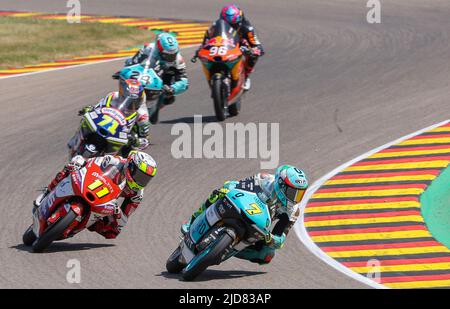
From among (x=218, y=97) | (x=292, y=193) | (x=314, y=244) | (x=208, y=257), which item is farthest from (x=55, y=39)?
(x=208, y=257)

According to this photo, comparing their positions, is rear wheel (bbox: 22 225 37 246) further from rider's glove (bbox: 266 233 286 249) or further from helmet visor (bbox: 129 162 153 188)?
rider's glove (bbox: 266 233 286 249)

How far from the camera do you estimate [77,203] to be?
1252cm

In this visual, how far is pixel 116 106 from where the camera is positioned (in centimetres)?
1527

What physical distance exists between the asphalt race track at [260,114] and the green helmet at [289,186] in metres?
0.90

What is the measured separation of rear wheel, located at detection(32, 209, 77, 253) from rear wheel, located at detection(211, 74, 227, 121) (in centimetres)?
719

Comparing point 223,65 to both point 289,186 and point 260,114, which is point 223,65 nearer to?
point 260,114

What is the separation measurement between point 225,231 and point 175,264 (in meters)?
0.83

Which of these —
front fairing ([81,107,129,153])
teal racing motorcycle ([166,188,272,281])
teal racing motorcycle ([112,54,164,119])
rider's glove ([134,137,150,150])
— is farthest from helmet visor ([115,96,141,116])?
teal racing motorcycle ([166,188,272,281])

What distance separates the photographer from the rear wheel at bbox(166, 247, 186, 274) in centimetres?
1205

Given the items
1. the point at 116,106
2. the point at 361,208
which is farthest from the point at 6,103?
the point at 361,208

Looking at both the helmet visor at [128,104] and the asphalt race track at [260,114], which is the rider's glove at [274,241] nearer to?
the asphalt race track at [260,114]
